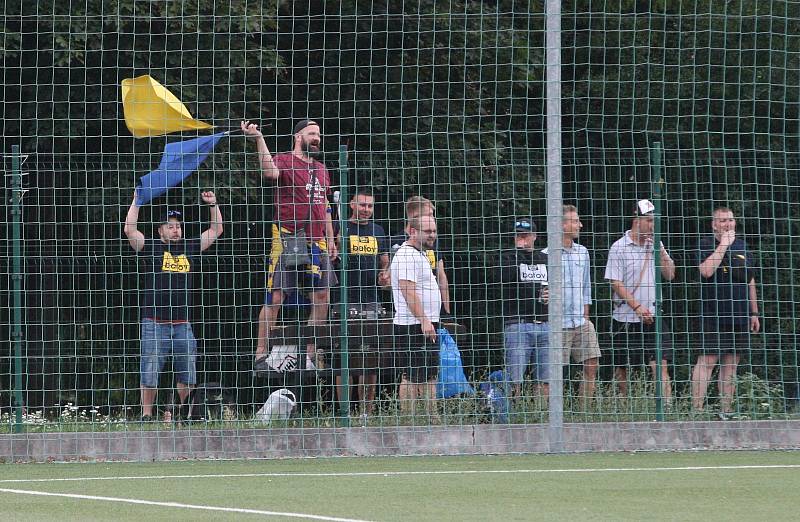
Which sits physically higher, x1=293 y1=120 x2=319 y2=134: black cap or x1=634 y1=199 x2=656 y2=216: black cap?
x1=293 y1=120 x2=319 y2=134: black cap

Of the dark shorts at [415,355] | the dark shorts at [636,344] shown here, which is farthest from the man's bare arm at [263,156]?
the dark shorts at [636,344]

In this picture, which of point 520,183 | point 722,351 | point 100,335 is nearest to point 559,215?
point 520,183

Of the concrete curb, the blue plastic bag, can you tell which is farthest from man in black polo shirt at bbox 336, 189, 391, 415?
the blue plastic bag

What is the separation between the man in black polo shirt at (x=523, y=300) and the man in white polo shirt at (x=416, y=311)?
0.58 metres

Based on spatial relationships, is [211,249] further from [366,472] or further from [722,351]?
[722,351]

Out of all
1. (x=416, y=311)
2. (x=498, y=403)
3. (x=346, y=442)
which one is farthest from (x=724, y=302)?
(x=346, y=442)

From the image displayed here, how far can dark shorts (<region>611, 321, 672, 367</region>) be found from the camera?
40.1ft

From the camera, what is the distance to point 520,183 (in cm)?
1230

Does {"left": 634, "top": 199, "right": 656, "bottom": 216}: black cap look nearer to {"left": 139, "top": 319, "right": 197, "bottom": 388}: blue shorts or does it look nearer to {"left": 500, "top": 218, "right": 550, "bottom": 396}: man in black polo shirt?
{"left": 500, "top": 218, "right": 550, "bottom": 396}: man in black polo shirt

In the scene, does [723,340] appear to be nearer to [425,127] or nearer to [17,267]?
[425,127]

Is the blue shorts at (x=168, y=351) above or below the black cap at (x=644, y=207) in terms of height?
below

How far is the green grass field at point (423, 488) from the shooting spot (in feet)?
25.5

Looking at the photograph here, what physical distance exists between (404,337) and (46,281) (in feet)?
9.32

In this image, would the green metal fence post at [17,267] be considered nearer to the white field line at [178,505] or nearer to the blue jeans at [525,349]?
the white field line at [178,505]
